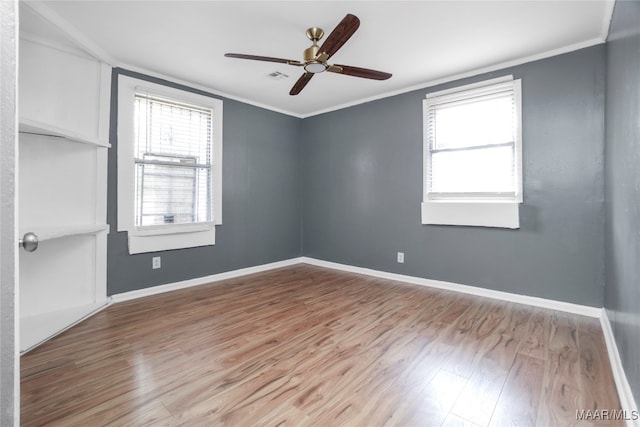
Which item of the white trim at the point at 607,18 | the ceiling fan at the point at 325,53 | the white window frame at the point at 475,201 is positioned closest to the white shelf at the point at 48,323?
the ceiling fan at the point at 325,53

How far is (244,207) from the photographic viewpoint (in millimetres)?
4199

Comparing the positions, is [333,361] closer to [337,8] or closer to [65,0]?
[337,8]

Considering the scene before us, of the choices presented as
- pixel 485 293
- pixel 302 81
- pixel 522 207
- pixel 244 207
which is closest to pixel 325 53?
pixel 302 81

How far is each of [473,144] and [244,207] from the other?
2.99 metres

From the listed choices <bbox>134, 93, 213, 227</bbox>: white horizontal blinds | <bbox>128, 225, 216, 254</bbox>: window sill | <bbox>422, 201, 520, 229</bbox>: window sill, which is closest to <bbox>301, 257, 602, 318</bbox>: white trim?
<bbox>422, 201, 520, 229</bbox>: window sill

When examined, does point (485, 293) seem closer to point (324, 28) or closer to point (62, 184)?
point (324, 28)

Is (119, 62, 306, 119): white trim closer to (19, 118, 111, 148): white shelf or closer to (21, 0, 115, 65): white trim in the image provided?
(21, 0, 115, 65): white trim

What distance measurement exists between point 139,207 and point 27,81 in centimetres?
137

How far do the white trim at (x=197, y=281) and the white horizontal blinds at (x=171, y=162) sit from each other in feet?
2.38

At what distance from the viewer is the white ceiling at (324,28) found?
2.18 m

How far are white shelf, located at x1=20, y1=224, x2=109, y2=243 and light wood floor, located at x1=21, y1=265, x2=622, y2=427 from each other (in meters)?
0.76

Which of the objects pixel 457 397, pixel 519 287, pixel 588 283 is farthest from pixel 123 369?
pixel 588 283

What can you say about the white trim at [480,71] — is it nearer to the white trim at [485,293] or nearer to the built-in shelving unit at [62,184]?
the white trim at [485,293]

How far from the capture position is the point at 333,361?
1.91m
